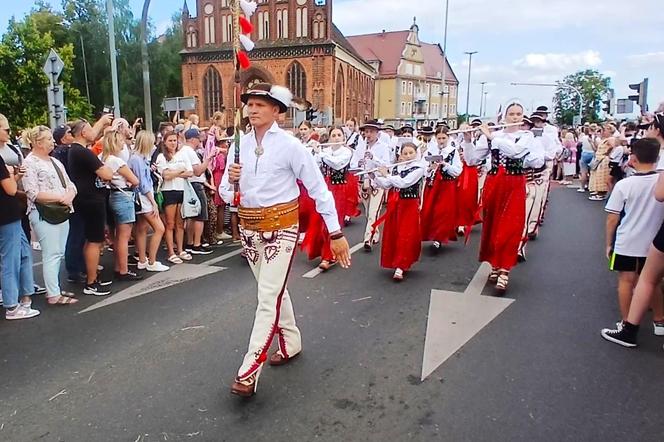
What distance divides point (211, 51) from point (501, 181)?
46083mm

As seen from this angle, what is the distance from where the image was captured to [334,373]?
152 inches

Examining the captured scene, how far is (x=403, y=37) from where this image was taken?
7650 cm

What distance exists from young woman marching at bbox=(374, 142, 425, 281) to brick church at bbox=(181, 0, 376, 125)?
37444mm

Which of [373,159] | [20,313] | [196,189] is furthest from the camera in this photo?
→ [373,159]

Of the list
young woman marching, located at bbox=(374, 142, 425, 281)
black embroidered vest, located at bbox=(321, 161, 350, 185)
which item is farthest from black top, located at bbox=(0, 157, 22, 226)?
black embroidered vest, located at bbox=(321, 161, 350, 185)

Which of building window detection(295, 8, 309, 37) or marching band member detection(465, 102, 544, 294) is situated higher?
building window detection(295, 8, 309, 37)

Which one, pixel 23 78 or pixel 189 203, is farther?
pixel 23 78

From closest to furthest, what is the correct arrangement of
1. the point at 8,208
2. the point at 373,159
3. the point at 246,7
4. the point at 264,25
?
the point at 246,7, the point at 8,208, the point at 373,159, the point at 264,25

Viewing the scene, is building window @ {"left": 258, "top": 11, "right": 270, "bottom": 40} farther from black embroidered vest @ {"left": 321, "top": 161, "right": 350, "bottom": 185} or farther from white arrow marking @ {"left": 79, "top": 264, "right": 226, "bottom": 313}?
white arrow marking @ {"left": 79, "top": 264, "right": 226, "bottom": 313}

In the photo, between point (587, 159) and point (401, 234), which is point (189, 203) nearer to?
point (401, 234)

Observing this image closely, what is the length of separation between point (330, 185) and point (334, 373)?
4.33 m

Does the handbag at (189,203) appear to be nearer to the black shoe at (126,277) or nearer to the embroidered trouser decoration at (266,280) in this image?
the black shoe at (126,277)

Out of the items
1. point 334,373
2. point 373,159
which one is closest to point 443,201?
point 373,159

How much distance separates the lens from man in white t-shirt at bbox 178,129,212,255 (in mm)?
7422
